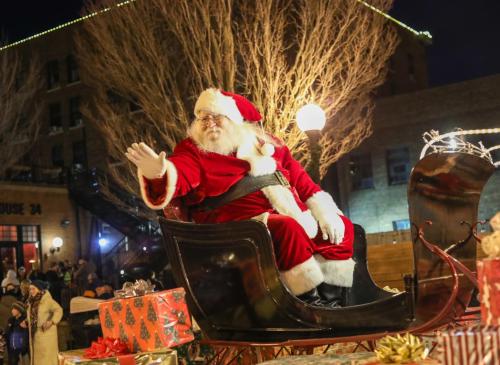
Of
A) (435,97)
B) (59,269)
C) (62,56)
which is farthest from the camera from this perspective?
(62,56)

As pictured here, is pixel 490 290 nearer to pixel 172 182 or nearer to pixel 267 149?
pixel 172 182

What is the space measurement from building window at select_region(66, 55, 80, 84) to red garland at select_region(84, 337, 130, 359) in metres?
29.7

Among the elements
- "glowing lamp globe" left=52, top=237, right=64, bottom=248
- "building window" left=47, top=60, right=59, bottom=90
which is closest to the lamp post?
"glowing lamp globe" left=52, top=237, right=64, bottom=248

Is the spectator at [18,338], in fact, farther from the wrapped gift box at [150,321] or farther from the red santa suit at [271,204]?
the wrapped gift box at [150,321]

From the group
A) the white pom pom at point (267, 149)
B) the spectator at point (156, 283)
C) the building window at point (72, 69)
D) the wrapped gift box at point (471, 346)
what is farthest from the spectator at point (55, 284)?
the building window at point (72, 69)

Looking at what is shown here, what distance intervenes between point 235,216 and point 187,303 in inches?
24.6

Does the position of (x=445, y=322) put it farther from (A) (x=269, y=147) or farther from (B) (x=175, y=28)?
(B) (x=175, y=28)

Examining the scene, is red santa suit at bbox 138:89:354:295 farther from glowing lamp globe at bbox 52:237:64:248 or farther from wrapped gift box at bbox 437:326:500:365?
glowing lamp globe at bbox 52:237:64:248

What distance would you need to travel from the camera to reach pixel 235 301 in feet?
13.9

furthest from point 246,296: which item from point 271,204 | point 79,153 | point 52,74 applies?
point 52,74

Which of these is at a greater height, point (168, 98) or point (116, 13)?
point (116, 13)

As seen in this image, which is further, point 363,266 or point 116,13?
point 116,13

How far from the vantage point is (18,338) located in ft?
31.3

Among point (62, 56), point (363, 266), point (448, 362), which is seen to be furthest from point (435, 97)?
point (448, 362)
